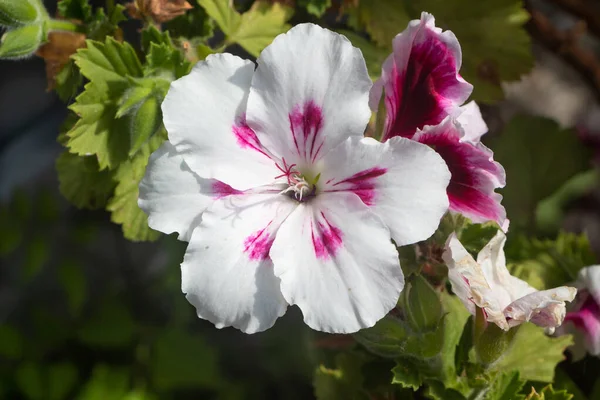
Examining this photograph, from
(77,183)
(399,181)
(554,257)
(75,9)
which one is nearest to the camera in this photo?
(399,181)

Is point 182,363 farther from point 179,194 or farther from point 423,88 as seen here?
point 423,88

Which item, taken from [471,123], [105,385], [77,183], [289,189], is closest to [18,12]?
[77,183]

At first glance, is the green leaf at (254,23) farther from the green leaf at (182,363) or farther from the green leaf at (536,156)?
the green leaf at (182,363)

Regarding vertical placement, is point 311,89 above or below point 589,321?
above

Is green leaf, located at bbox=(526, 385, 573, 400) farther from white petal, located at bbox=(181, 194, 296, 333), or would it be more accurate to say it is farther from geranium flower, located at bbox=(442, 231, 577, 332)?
white petal, located at bbox=(181, 194, 296, 333)

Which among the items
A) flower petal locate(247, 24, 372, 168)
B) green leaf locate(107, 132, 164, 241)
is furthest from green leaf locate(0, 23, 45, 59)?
flower petal locate(247, 24, 372, 168)

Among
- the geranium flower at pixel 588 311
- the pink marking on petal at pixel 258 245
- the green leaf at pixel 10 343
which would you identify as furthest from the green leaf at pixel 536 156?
the green leaf at pixel 10 343

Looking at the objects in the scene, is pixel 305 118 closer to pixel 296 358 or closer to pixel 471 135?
pixel 471 135

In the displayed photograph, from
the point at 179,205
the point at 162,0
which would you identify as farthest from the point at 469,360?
the point at 162,0
